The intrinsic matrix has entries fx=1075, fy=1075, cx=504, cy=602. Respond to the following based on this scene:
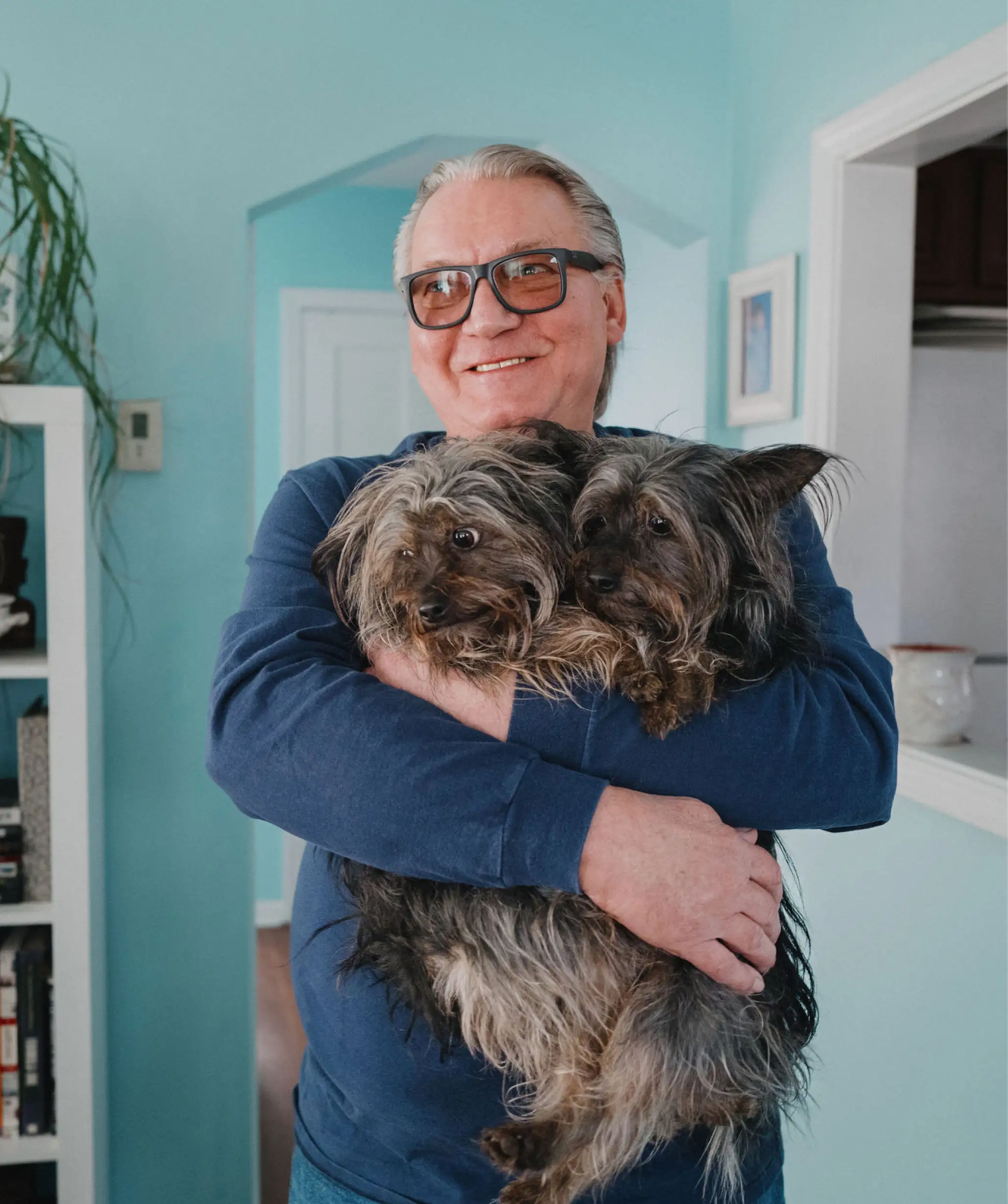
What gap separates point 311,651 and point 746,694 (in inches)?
15.6

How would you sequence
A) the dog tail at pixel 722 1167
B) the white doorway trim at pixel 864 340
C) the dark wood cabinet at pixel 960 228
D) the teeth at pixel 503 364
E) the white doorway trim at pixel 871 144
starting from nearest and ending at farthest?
the dog tail at pixel 722 1167
the teeth at pixel 503 364
the white doorway trim at pixel 871 144
the white doorway trim at pixel 864 340
the dark wood cabinet at pixel 960 228

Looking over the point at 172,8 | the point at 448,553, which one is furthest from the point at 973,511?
the point at 172,8

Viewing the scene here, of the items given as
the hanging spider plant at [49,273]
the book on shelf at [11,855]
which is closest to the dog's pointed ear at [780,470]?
the hanging spider plant at [49,273]

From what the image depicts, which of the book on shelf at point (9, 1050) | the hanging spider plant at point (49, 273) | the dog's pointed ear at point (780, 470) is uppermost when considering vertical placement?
the hanging spider plant at point (49, 273)

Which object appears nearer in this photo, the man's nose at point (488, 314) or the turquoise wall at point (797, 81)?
the man's nose at point (488, 314)

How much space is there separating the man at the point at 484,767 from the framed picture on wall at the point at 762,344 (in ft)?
5.14

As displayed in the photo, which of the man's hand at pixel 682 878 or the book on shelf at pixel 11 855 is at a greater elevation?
the man's hand at pixel 682 878

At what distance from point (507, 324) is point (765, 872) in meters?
0.62

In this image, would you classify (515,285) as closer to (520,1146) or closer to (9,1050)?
(520,1146)

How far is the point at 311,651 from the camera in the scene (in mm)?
995

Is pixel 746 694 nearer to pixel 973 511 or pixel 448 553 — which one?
pixel 448 553

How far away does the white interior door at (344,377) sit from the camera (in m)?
5.05

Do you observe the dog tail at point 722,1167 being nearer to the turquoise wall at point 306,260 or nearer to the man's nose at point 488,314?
the man's nose at point 488,314

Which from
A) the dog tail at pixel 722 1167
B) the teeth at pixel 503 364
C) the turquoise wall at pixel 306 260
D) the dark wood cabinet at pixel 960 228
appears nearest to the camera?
the dog tail at pixel 722 1167
